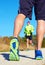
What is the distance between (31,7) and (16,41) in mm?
705

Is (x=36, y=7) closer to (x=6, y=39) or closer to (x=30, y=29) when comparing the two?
(x=30, y=29)

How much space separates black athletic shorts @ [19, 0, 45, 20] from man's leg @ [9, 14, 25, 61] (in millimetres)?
113

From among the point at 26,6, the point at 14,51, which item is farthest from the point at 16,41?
the point at 26,6

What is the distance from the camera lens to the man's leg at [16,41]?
5.05 metres

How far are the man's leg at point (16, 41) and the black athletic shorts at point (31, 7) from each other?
113mm

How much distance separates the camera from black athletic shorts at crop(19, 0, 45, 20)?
5.17m

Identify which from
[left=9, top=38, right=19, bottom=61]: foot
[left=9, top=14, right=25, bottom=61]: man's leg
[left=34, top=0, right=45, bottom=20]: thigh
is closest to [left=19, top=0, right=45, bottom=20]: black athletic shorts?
[left=34, top=0, right=45, bottom=20]: thigh

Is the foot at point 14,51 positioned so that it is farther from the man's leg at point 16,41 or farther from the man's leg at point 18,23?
the man's leg at point 18,23

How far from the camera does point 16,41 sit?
5121mm

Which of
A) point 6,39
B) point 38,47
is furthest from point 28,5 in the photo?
point 6,39

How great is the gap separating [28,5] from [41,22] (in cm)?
40

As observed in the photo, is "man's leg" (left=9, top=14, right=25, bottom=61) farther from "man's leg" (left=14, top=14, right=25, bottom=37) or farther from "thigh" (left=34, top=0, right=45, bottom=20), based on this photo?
"thigh" (left=34, top=0, right=45, bottom=20)

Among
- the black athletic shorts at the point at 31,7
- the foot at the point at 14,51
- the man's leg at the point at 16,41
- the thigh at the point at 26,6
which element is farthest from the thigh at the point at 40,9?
the foot at the point at 14,51

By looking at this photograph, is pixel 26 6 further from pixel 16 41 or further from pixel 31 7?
pixel 16 41
